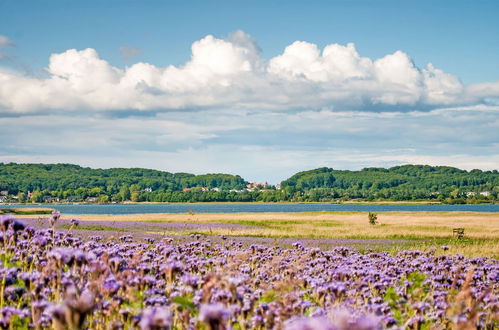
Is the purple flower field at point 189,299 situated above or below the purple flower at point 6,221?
below

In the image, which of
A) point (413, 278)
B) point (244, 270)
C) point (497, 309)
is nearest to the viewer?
point (497, 309)

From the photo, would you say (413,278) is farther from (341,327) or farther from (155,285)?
(341,327)

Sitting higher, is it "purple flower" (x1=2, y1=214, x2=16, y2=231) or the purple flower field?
"purple flower" (x1=2, y1=214, x2=16, y2=231)

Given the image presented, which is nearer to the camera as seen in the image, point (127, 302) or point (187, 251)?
point (127, 302)

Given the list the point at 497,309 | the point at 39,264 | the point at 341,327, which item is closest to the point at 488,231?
the point at 497,309

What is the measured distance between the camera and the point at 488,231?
51500mm

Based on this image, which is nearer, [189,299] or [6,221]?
[189,299]

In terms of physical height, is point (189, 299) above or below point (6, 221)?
below

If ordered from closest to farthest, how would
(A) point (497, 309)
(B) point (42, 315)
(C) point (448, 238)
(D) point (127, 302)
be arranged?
(B) point (42, 315), (D) point (127, 302), (A) point (497, 309), (C) point (448, 238)

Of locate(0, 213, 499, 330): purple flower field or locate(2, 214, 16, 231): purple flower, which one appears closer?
locate(0, 213, 499, 330): purple flower field

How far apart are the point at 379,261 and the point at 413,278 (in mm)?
1186

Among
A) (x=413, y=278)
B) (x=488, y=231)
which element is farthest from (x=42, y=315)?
(x=488, y=231)

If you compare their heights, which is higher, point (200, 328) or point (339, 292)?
point (339, 292)

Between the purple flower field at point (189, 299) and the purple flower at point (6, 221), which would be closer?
the purple flower field at point (189, 299)
